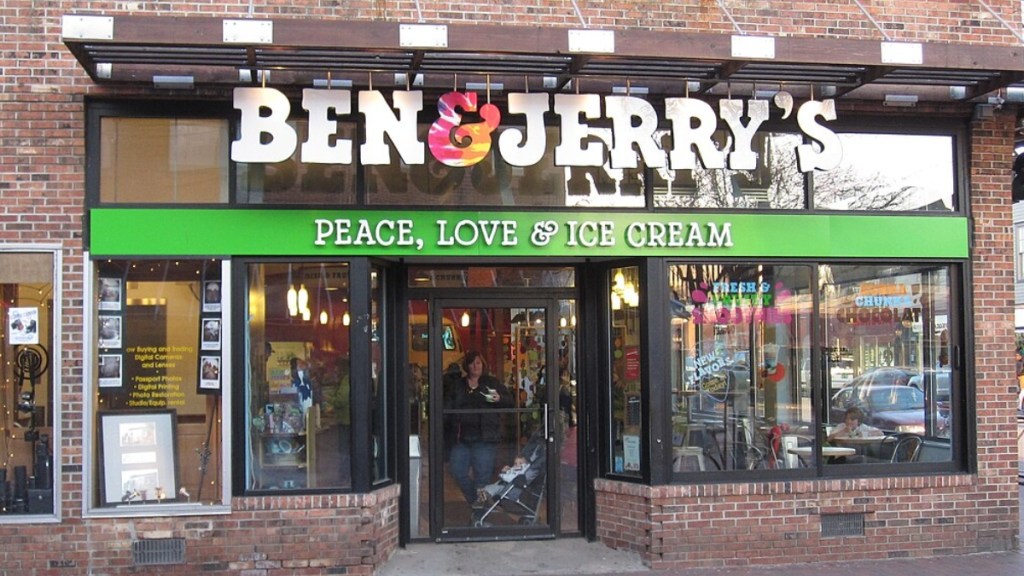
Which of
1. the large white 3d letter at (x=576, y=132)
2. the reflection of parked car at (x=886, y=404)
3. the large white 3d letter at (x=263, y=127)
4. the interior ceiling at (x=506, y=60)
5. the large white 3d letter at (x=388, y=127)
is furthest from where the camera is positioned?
the reflection of parked car at (x=886, y=404)

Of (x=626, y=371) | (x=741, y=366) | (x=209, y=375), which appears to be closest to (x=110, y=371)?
(x=209, y=375)

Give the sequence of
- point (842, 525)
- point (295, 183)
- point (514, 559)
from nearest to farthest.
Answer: point (295, 183) < point (514, 559) < point (842, 525)

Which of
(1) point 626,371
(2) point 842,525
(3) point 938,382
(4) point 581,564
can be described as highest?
(1) point 626,371

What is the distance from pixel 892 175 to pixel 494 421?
4123 millimetres

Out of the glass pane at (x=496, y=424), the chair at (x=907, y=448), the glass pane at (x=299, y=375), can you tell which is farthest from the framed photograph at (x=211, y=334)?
the chair at (x=907, y=448)

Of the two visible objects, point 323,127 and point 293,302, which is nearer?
point 323,127

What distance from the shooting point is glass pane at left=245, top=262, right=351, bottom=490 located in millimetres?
7734

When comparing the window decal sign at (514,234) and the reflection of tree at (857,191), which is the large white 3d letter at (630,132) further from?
the reflection of tree at (857,191)

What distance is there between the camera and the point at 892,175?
28.0 ft

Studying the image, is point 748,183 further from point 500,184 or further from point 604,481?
point 604,481

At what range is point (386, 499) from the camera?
793cm

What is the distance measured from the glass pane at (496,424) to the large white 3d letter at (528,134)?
5.54 feet

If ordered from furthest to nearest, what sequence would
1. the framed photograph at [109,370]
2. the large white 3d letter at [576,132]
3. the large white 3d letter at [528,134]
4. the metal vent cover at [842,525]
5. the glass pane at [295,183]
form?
the metal vent cover at [842,525] → the glass pane at [295,183] → the framed photograph at [109,370] → the large white 3d letter at [528,134] → the large white 3d letter at [576,132]

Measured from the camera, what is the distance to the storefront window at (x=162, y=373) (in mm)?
7590
